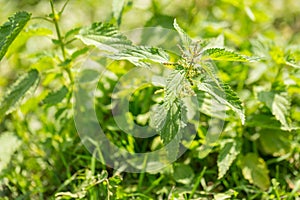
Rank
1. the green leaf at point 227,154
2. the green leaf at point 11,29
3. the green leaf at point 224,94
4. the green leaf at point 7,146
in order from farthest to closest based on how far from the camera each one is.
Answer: the green leaf at point 7,146 < the green leaf at point 227,154 < the green leaf at point 11,29 < the green leaf at point 224,94

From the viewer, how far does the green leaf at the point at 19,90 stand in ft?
6.24

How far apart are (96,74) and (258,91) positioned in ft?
2.36

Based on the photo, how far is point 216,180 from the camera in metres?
2.03

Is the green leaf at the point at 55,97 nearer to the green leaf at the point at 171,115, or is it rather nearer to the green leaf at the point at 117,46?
the green leaf at the point at 117,46

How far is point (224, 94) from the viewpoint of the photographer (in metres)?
1.61

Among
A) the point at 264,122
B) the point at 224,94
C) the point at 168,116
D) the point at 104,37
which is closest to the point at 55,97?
the point at 104,37

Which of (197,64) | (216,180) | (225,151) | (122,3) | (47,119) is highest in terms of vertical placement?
(122,3)

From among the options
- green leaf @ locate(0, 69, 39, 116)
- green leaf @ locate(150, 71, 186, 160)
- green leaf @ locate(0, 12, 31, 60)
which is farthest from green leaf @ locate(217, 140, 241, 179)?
green leaf @ locate(0, 12, 31, 60)

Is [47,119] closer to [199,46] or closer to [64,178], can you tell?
[64,178]

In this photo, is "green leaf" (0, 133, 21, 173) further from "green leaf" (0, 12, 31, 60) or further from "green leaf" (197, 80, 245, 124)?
"green leaf" (197, 80, 245, 124)

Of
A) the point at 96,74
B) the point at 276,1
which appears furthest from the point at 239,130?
the point at 276,1

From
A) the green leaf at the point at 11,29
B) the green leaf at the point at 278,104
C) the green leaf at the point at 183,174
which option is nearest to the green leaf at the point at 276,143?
the green leaf at the point at 278,104

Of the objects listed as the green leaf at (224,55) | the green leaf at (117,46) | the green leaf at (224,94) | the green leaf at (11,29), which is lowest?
the green leaf at (224,94)

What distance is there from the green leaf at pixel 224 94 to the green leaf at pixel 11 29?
2.33 feet
